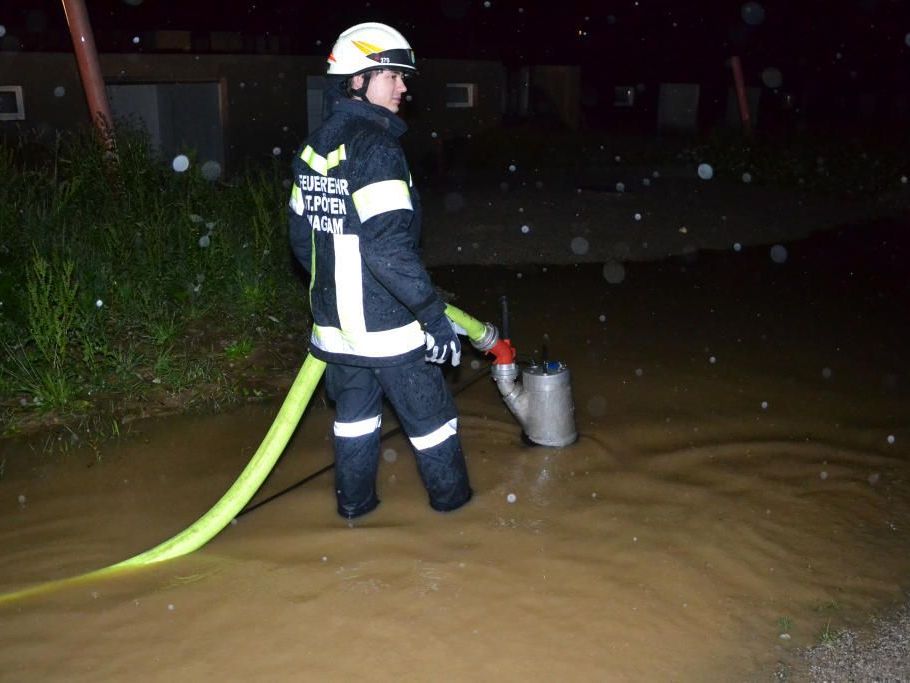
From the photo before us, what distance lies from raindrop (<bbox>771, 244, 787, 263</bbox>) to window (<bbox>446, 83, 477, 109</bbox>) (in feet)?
31.3

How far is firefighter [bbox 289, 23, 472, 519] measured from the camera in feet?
11.0

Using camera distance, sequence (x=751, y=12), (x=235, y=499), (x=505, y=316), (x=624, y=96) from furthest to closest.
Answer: (x=624, y=96), (x=751, y=12), (x=505, y=316), (x=235, y=499)

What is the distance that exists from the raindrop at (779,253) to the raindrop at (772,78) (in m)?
16.0

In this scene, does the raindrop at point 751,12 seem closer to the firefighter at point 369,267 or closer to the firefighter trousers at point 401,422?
the firefighter at point 369,267

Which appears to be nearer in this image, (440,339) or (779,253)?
(440,339)

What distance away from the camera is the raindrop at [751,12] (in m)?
19.7

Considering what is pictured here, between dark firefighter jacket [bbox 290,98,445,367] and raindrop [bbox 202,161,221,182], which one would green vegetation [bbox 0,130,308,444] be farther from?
raindrop [bbox 202,161,221,182]

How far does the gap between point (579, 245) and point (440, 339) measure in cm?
620

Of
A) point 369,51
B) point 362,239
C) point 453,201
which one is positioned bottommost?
point 453,201

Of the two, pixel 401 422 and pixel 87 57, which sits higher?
pixel 87 57

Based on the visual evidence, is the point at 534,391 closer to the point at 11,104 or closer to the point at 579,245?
the point at 579,245

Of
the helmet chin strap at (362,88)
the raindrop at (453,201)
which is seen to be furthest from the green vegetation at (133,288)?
the raindrop at (453,201)

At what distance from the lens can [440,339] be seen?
3590mm

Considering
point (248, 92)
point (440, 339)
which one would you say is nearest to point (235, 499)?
point (440, 339)
